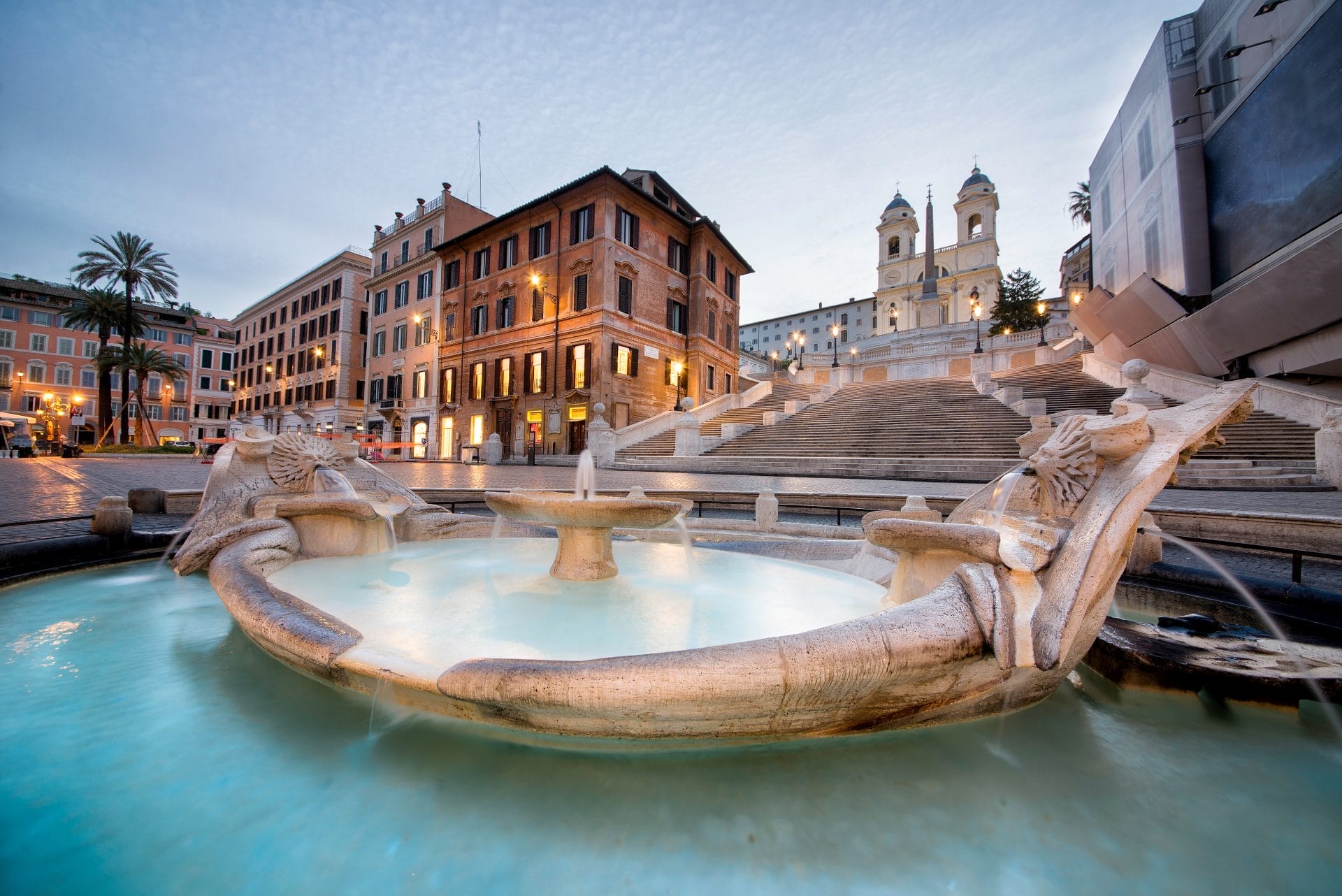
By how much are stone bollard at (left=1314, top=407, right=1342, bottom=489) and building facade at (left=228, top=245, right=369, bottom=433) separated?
4713cm

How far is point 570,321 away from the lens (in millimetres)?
28047

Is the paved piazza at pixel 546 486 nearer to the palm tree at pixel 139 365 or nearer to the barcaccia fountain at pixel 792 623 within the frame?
the barcaccia fountain at pixel 792 623

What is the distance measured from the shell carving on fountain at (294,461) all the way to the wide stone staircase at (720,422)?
55.5 feet

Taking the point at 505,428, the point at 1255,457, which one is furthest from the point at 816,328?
the point at 1255,457

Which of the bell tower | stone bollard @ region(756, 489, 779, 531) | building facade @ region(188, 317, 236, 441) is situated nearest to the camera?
stone bollard @ region(756, 489, 779, 531)

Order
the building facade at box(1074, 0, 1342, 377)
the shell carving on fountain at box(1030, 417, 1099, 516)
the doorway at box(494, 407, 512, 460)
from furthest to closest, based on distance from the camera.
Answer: the doorway at box(494, 407, 512, 460), the building facade at box(1074, 0, 1342, 377), the shell carving on fountain at box(1030, 417, 1099, 516)

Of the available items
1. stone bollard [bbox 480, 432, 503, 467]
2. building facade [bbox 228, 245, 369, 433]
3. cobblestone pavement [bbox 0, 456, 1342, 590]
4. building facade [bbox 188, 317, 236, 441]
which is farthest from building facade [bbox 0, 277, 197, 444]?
cobblestone pavement [bbox 0, 456, 1342, 590]

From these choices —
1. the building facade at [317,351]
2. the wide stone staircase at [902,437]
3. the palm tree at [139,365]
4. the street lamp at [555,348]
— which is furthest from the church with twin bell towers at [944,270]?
the palm tree at [139,365]

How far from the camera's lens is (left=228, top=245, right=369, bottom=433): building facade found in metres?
41.0

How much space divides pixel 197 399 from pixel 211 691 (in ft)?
249

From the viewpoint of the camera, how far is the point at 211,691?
2570 millimetres

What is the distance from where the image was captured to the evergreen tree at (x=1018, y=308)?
42562mm

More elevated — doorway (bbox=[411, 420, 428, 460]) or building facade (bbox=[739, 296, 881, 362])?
building facade (bbox=[739, 296, 881, 362])

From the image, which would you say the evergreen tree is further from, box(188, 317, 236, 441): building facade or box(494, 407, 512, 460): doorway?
box(188, 317, 236, 441): building facade
